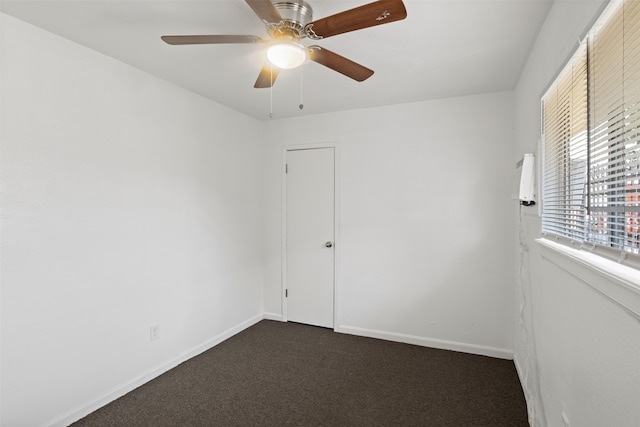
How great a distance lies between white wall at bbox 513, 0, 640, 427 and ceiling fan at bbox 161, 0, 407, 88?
2.49 feet

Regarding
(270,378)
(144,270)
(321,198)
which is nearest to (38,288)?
(144,270)

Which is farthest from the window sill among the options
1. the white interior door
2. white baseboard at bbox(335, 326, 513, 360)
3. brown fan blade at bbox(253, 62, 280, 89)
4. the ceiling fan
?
the white interior door

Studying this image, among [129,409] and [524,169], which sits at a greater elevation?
[524,169]

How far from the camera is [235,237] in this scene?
144 inches

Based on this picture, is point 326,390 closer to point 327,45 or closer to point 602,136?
point 602,136

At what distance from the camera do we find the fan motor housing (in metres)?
1.59

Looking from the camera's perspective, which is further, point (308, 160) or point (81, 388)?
point (308, 160)

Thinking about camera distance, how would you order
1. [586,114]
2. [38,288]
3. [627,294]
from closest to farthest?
1. [627,294]
2. [586,114]
3. [38,288]

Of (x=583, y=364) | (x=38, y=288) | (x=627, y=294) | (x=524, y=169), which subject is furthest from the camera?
(x=524, y=169)

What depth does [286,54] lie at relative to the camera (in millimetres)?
1756

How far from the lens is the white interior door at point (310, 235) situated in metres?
3.76

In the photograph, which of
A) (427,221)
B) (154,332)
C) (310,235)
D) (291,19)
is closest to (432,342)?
(427,221)

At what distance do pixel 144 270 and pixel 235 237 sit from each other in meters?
1.14

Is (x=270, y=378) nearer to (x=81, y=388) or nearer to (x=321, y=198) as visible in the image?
(x=81, y=388)
